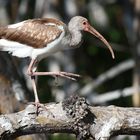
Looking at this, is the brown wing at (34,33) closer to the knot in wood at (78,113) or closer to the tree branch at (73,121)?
the tree branch at (73,121)

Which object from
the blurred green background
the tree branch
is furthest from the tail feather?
the blurred green background

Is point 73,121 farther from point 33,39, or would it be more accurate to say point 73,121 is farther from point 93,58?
point 93,58

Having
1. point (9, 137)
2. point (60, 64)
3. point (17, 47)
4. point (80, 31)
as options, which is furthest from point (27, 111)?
point (60, 64)

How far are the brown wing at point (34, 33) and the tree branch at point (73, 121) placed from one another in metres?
1.53

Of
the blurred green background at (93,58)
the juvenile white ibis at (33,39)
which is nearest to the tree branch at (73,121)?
the juvenile white ibis at (33,39)

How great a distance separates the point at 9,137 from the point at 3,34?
79.9 inches

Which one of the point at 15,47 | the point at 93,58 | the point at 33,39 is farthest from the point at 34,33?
the point at 93,58

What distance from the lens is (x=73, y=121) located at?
6.77 m

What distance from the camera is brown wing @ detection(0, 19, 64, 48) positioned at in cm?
829

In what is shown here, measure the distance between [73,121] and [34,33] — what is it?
190cm

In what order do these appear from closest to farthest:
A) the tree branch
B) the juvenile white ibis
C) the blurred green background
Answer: the tree branch < the juvenile white ibis < the blurred green background

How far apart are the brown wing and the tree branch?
5.03 ft

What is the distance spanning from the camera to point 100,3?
20688 mm

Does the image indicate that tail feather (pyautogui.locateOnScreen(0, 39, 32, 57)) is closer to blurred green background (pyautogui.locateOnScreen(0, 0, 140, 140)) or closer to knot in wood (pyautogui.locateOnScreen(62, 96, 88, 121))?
knot in wood (pyautogui.locateOnScreen(62, 96, 88, 121))
